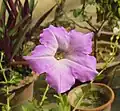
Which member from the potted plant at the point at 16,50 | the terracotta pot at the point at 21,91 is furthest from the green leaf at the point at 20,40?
the terracotta pot at the point at 21,91

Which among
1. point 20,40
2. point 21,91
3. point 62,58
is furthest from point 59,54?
point 21,91

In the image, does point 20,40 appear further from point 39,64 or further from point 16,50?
point 39,64

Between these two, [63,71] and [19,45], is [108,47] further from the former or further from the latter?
[63,71]

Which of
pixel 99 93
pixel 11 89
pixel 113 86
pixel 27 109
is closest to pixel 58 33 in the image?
pixel 27 109

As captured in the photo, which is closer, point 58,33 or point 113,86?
point 58,33

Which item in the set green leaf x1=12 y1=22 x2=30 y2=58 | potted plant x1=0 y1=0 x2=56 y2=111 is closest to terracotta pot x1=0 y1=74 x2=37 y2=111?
potted plant x1=0 y1=0 x2=56 y2=111

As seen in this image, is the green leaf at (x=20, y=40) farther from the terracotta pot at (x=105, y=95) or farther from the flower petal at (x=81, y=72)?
the flower petal at (x=81, y=72)

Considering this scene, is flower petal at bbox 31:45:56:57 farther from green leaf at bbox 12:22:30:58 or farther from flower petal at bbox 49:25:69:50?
green leaf at bbox 12:22:30:58
